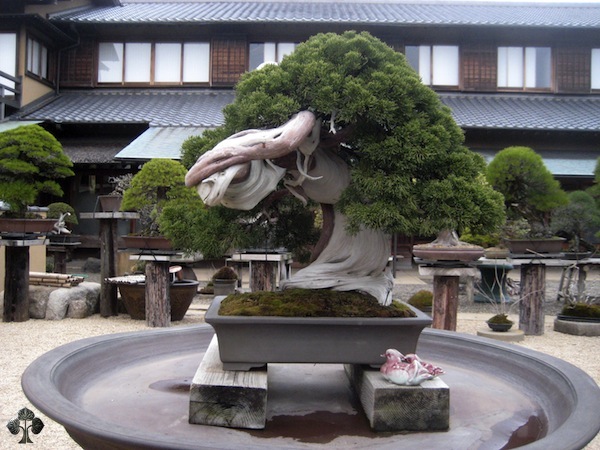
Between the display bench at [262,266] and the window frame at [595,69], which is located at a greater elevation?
the window frame at [595,69]

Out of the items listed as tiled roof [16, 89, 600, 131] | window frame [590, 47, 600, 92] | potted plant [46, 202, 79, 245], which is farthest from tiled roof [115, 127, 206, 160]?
window frame [590, 47, 600, 92]

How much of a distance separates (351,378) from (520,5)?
1931 centimetres

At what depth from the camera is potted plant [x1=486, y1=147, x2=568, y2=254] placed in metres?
6.60

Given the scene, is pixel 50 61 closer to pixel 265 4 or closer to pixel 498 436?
pixel 265 4

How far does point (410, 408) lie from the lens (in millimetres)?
1939

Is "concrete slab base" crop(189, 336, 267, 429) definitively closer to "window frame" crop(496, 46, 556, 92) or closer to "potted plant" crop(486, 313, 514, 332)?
"potted plant" crop(486, 313, 514, 332)

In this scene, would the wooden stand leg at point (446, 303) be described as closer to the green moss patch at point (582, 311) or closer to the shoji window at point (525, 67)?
the green moss patch at point (582, 311)

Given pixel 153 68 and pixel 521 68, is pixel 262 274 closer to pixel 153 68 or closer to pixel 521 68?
pixel 153 68

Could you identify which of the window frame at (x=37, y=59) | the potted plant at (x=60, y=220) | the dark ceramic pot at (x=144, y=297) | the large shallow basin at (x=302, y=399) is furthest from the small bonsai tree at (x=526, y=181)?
the window frame at (x=37, y=59)

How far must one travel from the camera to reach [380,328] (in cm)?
209

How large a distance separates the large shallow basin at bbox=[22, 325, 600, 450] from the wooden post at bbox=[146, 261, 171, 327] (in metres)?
3.62

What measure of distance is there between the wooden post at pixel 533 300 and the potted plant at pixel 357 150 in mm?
4773

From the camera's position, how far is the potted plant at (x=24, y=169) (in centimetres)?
638

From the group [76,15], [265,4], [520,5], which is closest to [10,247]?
[76,15]
